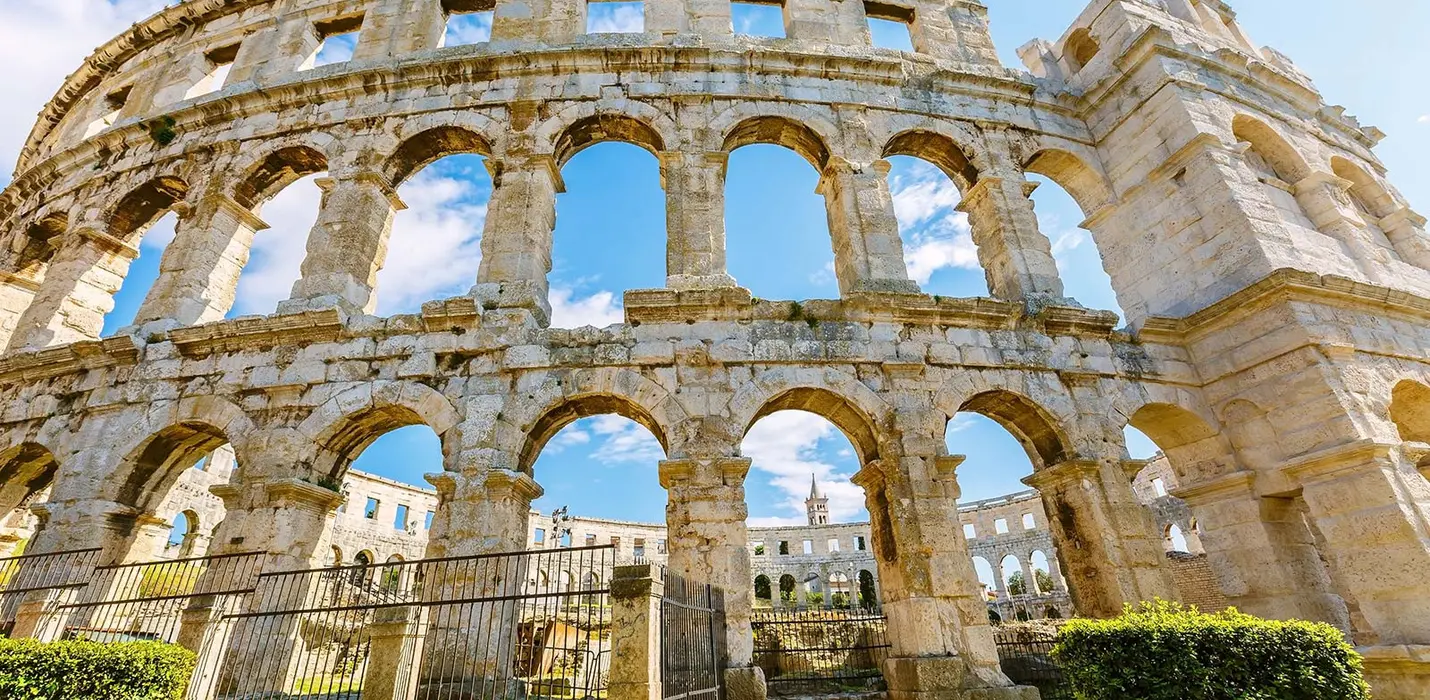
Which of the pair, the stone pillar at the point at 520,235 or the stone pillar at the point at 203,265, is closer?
the stone pillar at the point at 520,235

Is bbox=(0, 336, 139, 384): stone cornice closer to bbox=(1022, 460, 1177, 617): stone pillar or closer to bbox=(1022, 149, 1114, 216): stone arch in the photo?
bbox=(1022, 460, 1177, 617): stone pillar

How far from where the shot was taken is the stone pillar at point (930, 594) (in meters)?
6.69

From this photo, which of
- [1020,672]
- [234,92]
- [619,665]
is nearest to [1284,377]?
[1020,672]

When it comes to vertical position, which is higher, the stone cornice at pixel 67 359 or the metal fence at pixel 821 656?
the stone cornice at pixel 67 359

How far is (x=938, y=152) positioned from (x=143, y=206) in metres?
14.2

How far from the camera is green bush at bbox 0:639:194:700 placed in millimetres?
5102

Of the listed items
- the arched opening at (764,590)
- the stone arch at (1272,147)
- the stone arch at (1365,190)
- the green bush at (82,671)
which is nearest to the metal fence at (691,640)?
the green bush at (82,671)

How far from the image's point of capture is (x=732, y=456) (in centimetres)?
755

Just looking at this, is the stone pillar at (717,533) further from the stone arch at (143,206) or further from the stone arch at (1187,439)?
the stone arch at (143,206)

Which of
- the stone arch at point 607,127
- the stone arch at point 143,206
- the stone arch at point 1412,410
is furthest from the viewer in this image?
the stone arch at point 143,206

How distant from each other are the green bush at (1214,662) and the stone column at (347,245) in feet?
31.2

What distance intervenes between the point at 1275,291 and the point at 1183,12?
7.64m

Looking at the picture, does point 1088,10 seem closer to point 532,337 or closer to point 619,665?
point 532,337

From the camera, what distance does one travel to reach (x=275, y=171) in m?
11.0
